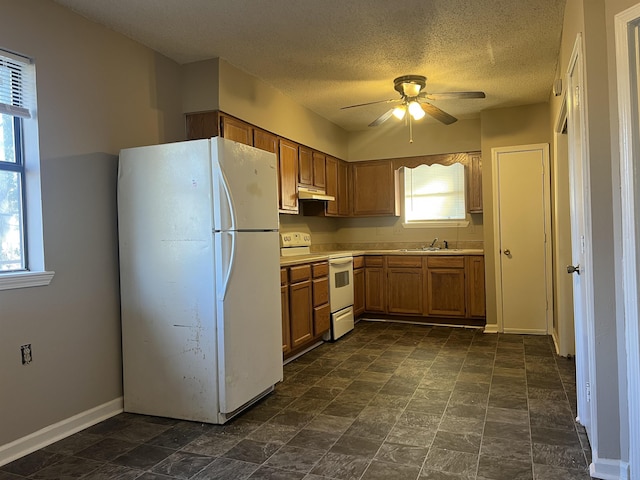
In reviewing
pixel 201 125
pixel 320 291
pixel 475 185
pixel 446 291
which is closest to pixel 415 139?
pixel 475 185

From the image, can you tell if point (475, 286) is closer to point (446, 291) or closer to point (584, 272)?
point (446, 291)

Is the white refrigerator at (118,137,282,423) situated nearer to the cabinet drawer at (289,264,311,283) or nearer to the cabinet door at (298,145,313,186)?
the cabinet drawer at (289,264,311,283)

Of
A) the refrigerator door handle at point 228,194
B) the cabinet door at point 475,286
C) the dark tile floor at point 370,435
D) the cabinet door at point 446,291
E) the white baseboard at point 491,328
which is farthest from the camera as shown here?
the cabinet door at point 446,291

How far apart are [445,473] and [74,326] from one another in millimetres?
2219

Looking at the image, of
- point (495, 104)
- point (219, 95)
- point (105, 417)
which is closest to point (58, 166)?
point (219, 95)

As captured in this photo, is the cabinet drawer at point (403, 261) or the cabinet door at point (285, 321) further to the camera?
the cabinet drawer at point (403, 261)

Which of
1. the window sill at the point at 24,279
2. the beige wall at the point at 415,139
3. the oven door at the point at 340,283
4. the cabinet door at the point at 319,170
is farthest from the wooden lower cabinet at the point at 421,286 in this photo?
the window sill at the point at 24,279

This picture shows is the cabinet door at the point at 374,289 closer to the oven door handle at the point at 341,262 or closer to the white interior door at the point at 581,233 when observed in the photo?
the oven door handle at the point at 341,262

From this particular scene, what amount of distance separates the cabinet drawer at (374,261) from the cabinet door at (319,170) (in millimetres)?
1092

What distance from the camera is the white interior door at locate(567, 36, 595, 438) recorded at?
6.99 feet

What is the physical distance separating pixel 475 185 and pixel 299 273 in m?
2.65

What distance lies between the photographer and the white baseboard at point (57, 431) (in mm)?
2369

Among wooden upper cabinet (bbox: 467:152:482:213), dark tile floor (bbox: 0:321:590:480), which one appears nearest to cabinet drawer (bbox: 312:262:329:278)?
dark tile floor (bbox: 0:321:590:480)

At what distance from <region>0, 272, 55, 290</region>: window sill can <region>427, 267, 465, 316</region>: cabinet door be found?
13.2ft
